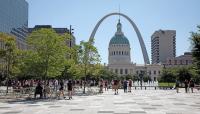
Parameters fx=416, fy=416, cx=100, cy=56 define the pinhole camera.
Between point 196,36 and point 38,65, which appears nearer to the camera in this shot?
point 196,36

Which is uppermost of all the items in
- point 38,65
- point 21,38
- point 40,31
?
point 21,38

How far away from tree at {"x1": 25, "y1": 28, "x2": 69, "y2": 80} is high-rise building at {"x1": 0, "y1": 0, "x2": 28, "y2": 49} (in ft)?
324

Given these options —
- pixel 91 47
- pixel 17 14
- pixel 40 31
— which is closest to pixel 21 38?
pixel 17 14

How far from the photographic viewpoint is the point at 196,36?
125 feet

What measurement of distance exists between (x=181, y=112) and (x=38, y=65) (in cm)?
2042

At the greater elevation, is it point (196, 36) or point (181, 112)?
point (196, 36)

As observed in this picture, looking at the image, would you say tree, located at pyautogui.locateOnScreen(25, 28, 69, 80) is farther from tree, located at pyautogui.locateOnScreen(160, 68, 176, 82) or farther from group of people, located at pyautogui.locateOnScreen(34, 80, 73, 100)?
tree, located at pyautogui.locateOnScreen(160, 68, 176, 82)

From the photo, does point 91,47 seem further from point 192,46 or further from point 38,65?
point 192,46

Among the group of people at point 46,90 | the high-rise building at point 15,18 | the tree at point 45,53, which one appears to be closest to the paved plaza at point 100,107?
the group of people at point 46,90

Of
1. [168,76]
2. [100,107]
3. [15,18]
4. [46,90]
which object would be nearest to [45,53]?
[46,90]

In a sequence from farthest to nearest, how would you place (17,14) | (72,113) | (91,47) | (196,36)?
(17,14) < (91,47) < (196,36) < (72,113)

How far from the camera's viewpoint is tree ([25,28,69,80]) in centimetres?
4156

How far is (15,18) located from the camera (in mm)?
172625

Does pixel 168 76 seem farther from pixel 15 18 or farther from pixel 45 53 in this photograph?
pixel 45 53
